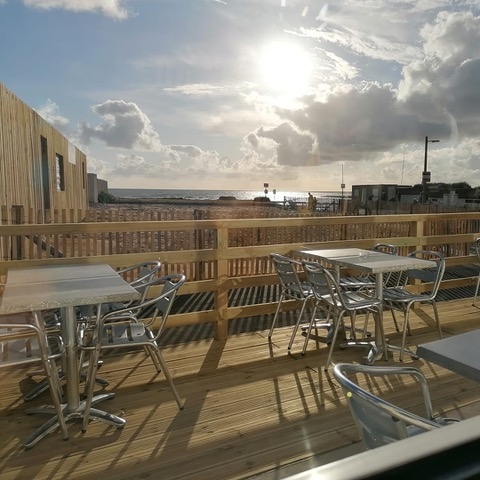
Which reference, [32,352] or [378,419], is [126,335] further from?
[378,419]

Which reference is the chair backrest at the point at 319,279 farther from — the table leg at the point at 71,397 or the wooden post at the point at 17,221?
the wooden post at the point at 17,221

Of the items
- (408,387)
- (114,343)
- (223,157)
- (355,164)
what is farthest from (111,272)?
(355,164)

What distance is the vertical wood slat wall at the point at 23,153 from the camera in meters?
5.77

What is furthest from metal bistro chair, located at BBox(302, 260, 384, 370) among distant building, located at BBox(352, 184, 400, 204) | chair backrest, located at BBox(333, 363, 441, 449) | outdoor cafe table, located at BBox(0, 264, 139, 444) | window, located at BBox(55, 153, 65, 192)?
distant building, located at BBox(352, 184, 400, 204)

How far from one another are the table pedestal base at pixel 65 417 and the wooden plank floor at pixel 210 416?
38 mm

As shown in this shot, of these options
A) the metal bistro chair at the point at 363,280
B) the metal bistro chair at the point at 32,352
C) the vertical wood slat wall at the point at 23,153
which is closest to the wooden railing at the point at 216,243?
the metal bistro chair at the point at 363,280

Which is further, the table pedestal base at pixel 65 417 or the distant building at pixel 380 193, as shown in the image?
the distant building at pixel 380 193

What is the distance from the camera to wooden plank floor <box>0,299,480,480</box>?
6.51ft

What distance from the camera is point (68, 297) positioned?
81.4 inches

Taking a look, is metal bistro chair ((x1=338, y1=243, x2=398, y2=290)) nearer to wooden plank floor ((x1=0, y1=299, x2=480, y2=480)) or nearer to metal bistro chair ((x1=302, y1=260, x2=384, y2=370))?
metal bistro chair ((x1=302, y1=260, x2=384, y2=370))

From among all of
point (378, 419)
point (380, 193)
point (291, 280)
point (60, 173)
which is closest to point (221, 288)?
point (291, 280)

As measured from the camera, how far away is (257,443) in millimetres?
2150

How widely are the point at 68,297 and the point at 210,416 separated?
1025 millimetres

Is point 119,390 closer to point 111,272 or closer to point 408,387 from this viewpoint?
point 111,272
